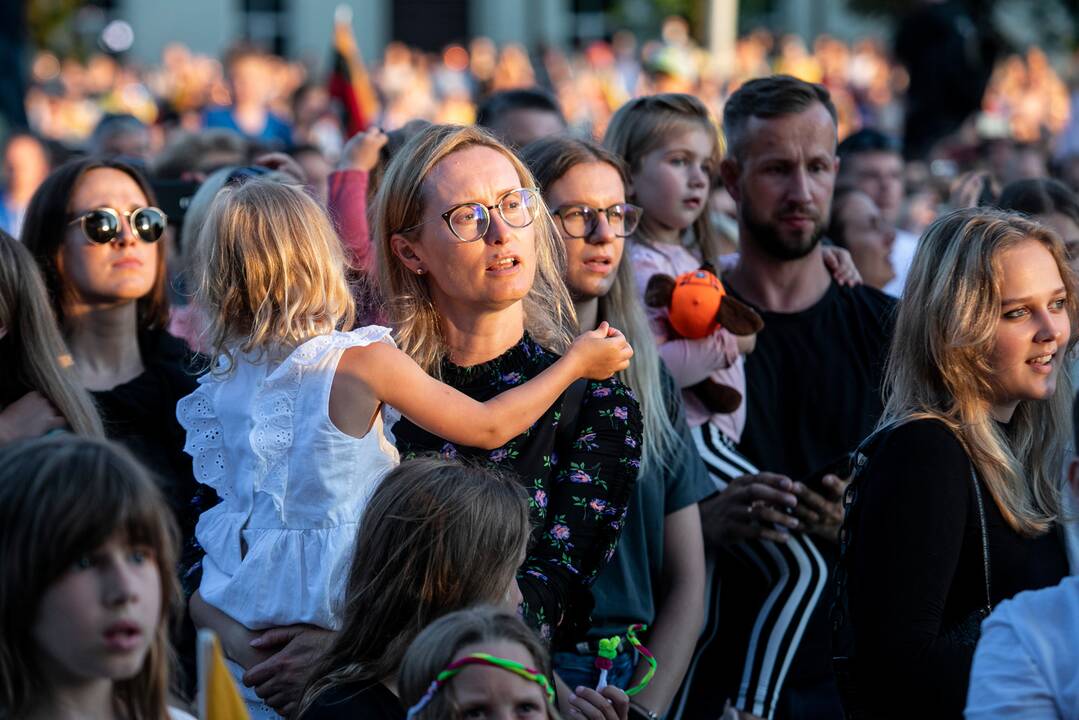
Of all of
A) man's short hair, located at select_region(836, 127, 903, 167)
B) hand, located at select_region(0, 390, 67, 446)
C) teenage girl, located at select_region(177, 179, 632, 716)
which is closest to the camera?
teenage girl, located at select_region(177, 179, 632, 716)

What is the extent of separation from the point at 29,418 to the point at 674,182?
2.31m

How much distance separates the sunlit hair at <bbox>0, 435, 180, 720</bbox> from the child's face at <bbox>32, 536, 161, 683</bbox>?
0.02 meters

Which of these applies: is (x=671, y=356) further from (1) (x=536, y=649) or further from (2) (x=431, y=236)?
(1) (x=536, y=649)

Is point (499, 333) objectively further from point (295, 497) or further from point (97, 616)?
point (97, 616)

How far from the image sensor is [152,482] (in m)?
2.59

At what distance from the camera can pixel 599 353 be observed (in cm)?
341

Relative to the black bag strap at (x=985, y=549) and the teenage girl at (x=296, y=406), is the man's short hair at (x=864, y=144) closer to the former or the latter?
Result: the teenage girl at (x=296, y=406)

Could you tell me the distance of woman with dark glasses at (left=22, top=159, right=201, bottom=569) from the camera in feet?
14.7

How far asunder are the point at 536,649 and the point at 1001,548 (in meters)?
1.09

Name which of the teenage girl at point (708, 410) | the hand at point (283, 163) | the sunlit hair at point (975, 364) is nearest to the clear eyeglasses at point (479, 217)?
the sunlit hair at point (975, 364)

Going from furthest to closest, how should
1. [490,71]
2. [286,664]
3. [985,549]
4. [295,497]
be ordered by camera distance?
[490,71]
[295,497]
[286,664]
[985,549]

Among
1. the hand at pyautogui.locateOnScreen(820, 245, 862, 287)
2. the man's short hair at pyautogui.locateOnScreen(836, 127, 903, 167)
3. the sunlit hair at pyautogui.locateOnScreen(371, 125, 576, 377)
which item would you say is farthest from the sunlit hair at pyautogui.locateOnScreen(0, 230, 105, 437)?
the man's short hair at pyautogui.locateOnScreen(836, 127, 903, 167)

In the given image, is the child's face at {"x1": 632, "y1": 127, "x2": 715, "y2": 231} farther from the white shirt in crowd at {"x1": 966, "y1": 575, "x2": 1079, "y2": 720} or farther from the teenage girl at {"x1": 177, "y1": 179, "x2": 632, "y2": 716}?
→ the white shirt in crowd at {"x1": 966, "y1": 575, "x2": 1079, "y2": 720}

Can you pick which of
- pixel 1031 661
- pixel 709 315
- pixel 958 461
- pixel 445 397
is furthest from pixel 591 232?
pixel 1031 661
